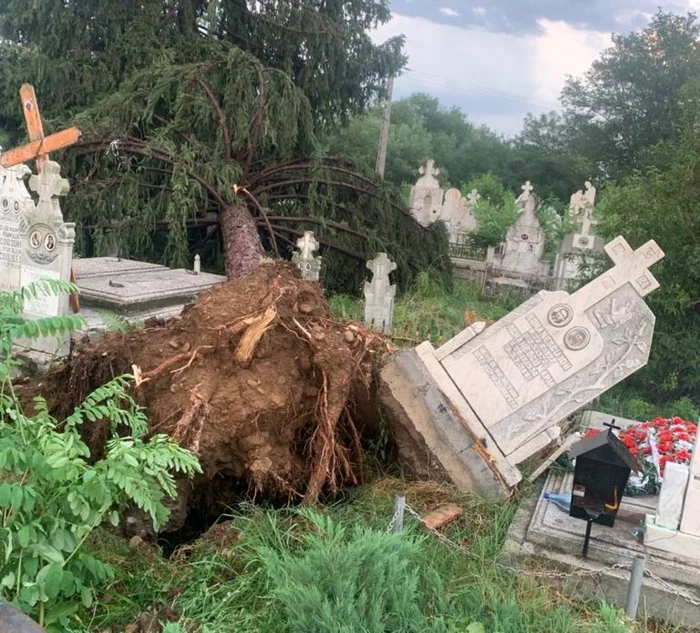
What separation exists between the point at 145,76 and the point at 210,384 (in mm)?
7948

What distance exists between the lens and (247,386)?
401 centimetres

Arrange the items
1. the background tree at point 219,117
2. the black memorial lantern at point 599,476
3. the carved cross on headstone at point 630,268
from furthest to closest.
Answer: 1. the background tree at point 219,117
2. the carved cross on headstone at point 630,268
3. the black memorial lantern at point 599,476

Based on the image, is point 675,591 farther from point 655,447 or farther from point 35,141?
point 35,141

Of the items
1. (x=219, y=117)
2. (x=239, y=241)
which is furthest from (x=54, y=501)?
(x=219, y=117)

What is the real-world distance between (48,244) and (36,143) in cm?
118

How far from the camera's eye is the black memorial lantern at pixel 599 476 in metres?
3.43

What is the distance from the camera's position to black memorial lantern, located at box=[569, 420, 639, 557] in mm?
3428

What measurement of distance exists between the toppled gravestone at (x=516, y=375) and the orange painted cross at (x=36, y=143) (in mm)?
3820

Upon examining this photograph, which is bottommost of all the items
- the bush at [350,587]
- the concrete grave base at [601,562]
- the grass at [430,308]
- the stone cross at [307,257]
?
the concrete grave base at [601,562]

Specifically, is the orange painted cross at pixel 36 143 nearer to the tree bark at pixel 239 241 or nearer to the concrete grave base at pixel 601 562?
the tree bark at pixel 239 241

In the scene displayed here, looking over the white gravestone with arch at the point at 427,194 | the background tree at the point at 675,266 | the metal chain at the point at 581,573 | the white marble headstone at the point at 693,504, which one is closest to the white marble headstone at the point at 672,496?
the white marble headstone at the point at 693,504

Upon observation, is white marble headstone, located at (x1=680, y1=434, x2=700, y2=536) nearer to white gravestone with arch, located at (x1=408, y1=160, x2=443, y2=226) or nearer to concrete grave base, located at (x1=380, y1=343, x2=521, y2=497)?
concrete grave base, located at (x1=380, y1=343, x2=521, y2=497)

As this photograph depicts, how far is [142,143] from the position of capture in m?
9.48

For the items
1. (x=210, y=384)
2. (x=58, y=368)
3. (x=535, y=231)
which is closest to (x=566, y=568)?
(x=210, y=384)
